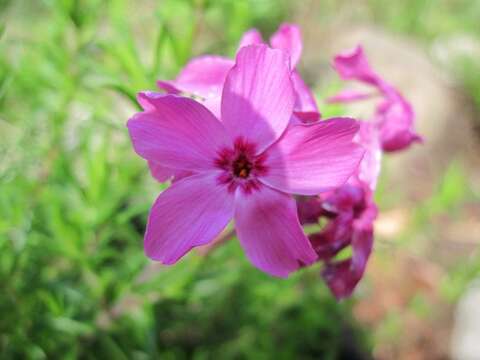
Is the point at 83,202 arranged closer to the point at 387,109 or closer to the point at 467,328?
the point at 387,109

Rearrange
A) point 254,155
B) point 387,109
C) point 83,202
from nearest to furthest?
point 254,155 < point 387,109 < point 83,202

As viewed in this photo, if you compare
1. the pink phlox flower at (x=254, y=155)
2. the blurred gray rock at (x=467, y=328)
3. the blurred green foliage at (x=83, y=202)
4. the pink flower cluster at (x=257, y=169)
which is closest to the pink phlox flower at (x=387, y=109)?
the pink flower cluster at (x=257, y=169)

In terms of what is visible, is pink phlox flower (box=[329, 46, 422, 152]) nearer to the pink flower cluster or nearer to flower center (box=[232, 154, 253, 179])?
the pink flower cluster

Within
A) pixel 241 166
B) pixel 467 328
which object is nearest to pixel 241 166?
pixel 241 166

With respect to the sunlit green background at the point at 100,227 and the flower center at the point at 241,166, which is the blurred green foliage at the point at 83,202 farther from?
the flower center at the point at 241,166

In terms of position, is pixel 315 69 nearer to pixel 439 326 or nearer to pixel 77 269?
pixel 439 326

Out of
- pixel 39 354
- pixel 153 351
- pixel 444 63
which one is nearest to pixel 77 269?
pixel 39 354

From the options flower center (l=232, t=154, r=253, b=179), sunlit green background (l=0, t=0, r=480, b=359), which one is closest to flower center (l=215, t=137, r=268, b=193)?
flower center (l=232, t=154, r=253, b=179)
